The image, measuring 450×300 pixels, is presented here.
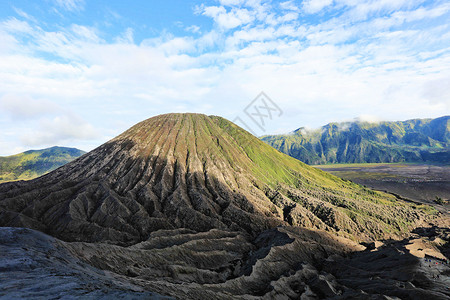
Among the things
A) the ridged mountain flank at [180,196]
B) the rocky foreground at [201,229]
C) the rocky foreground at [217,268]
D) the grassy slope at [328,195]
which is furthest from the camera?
the grassy slope at [328,195]

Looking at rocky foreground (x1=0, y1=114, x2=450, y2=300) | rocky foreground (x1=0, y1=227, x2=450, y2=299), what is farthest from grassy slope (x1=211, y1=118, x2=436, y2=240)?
rocky foreground (x1=0, y1=227, x2=450, y2=299)

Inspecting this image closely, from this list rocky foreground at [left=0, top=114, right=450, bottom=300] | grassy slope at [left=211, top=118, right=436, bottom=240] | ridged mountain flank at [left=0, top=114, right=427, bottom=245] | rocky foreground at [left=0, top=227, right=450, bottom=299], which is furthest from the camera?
grassy slope at [left=211, top=118, right=436, bottom=240]

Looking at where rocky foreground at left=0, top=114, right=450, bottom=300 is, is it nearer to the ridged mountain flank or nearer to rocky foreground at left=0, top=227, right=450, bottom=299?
rocky foreground at left=0, top=227, right=450, bottom=299

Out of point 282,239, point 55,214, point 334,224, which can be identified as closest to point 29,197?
point 55,214

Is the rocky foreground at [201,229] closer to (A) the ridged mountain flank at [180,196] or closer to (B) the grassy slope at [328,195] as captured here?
(A) the ridged mountain flank at [180,196]

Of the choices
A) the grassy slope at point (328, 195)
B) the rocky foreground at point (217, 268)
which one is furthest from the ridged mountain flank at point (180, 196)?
the rocky foreground at point (217, 268)

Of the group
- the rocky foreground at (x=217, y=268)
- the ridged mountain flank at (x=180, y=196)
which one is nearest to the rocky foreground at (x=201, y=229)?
the rocky foreground at (x=217, y=268)

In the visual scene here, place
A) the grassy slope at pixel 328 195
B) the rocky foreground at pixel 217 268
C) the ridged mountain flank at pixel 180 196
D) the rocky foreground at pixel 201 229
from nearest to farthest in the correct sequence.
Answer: the rocky foreground at pixel 217 268, the rocky foreground at pixel 201 229, the ridged mountain flank at pixel 180 196, the grassy slope at pixel 328 195

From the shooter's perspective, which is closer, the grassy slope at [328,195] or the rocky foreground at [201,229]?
the rocky foreground at [201,229]
